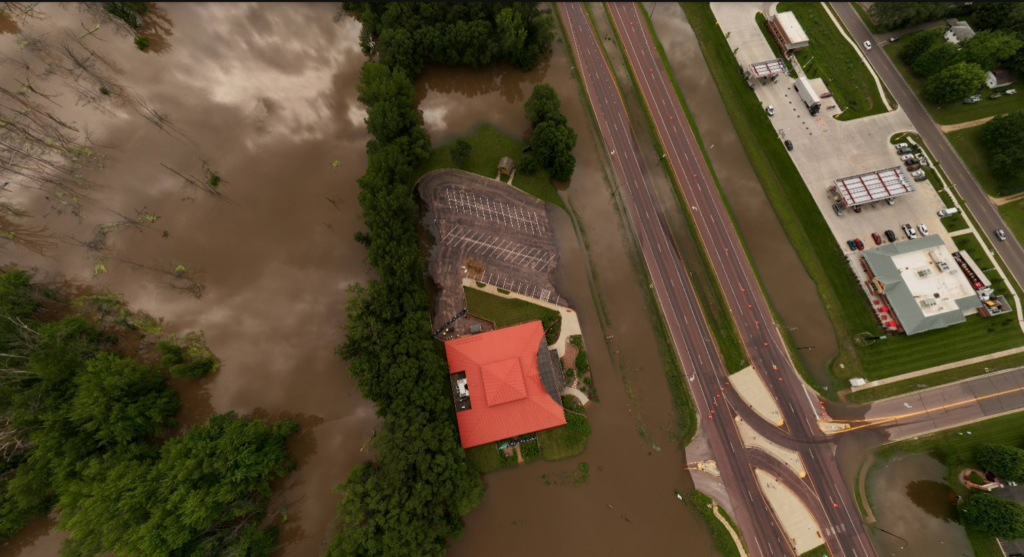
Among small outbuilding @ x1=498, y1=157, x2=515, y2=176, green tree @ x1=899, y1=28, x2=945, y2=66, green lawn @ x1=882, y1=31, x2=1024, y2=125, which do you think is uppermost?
green tree @ x1=899, y1=28, x2=945, y2=66

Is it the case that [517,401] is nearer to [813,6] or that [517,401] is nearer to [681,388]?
[681,388]

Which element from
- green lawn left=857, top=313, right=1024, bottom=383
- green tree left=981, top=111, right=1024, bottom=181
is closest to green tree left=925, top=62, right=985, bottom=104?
green tree left=981, top=111, right=1024, bottom=181

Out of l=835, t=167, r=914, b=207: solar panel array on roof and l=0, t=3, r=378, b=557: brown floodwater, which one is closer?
l=0, t=3, r=378, b=557: brown floodwater

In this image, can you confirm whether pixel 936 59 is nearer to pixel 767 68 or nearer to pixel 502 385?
pixel 767 68

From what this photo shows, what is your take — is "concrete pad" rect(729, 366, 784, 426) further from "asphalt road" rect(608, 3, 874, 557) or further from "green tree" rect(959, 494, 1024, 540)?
"green tree" rect(959, 494, 1024, 540)

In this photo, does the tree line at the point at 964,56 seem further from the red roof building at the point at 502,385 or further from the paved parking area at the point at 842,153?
the red roof building at the point at 502,385

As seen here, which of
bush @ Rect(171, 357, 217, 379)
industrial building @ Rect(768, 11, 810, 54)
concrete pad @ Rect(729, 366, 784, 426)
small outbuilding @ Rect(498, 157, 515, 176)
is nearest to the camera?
bush @ Rect(171, 357, 217, 379)
